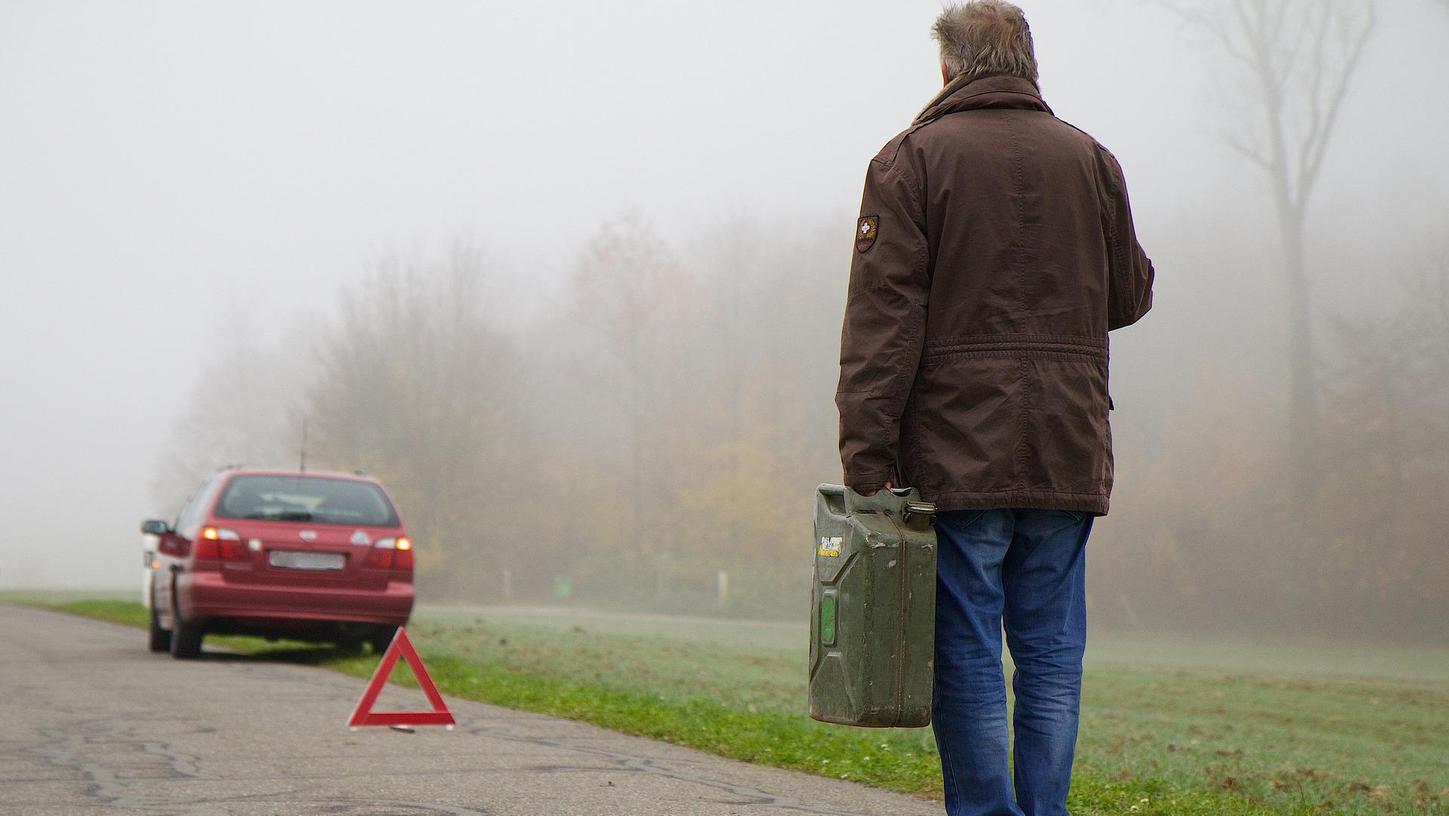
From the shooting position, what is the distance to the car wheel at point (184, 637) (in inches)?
538

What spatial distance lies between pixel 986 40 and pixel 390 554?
10.4 m

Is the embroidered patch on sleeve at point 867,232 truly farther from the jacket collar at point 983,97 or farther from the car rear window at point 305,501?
the car rear window at point 305,501

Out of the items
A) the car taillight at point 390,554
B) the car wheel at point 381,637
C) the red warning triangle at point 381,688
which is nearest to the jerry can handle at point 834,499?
the red warning triangle at point 381,688

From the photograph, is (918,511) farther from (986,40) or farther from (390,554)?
(390,554)

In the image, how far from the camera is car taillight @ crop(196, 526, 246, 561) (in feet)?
44.1

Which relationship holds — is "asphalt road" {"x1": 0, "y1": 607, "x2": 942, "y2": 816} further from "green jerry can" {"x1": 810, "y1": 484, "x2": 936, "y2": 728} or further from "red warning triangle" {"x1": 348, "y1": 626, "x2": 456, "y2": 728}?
"green jerry can" {"x1": 810, "y1": 484, "x2": 936, "y2": 728}

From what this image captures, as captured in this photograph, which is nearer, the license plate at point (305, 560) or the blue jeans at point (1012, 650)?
the blue jeans at point (1012, 650)

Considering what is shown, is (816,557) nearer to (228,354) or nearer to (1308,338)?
(1308,338)

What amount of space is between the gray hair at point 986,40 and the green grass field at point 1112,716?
3184 millimetres

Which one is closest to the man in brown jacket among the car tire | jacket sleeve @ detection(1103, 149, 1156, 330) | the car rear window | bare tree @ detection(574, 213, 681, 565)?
jacket sleeve @ detection(1103, 149, 1156, 330)

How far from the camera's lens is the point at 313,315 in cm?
8112

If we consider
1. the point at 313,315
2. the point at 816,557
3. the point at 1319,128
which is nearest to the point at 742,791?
the point at 816,557

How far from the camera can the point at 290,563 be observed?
13492mm

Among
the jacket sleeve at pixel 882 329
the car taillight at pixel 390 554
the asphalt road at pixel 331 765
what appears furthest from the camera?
the car taillight at pixel 390 554
